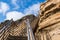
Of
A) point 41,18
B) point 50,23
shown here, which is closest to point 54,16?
point 50,23

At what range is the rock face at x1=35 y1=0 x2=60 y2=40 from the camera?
6535 millimetres

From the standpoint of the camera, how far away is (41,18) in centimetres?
741

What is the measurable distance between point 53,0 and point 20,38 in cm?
237

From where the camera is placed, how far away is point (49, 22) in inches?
273

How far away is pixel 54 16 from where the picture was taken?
681 centimetres

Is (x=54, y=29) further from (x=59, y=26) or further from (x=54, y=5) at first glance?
(x=54, y=5)

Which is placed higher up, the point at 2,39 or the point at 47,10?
the point at 47,10

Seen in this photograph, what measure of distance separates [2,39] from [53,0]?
105 inches

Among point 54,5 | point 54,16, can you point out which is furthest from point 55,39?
point 54,5

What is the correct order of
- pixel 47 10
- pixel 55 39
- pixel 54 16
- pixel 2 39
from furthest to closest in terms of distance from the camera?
pixel 2 39, pixel 47 10, pixel 54 16, pixel 55 39

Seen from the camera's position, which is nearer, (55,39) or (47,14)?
(55,39)

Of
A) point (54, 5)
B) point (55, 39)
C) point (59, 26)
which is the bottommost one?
point (55, 39)

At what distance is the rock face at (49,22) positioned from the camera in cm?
654

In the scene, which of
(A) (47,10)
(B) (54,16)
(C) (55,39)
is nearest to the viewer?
(C) (55,39)
